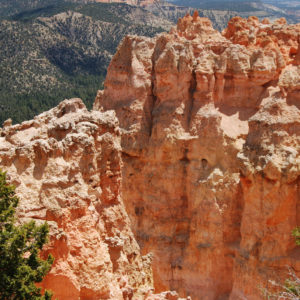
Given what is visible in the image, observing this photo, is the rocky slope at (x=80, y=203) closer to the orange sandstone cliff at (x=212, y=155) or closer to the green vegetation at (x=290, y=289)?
the green vegetation at (x=290, y=289)

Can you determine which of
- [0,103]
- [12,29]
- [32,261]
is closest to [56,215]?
[32,261]

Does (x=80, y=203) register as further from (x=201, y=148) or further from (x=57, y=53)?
(x=57, y=53)

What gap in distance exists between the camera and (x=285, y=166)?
16500mm

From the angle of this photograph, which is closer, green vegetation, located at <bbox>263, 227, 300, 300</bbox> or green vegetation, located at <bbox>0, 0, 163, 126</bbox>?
green vegetation, located at <bbox>263, 227, 300, 300</bbox>

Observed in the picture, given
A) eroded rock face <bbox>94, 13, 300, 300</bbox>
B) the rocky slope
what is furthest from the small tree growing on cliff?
eroded rock face <bbox>94, 13, 300, 300</bbox>

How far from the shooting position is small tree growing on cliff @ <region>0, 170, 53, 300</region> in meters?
7.38

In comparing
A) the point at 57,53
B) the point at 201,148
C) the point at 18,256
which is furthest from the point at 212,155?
the point at 57,53

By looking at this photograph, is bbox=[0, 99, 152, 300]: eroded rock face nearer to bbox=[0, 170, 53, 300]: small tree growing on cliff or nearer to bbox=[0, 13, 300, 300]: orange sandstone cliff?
bbox=[0, 170, 53, 300]: small tree growing on cliff

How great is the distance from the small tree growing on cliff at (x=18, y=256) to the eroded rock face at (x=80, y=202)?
62 cm

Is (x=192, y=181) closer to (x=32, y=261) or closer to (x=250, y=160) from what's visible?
(x=250, y=160)

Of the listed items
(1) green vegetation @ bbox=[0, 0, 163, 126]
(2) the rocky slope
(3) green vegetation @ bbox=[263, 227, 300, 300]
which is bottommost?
(3) green vegetation @ bbox=[263, 227, 300, 300]

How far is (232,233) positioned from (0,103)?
40.4 metres

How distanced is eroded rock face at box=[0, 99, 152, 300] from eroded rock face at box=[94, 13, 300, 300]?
753 centimetres

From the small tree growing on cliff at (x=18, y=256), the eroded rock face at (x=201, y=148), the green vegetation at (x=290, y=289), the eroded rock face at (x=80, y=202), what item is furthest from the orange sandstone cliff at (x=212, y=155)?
the small tree growing on cliff at (x=18, y=256)
